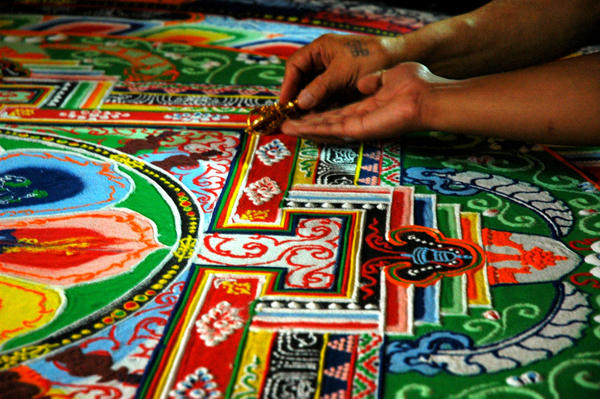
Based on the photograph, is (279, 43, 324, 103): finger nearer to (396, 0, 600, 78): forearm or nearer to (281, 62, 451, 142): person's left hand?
(281, 62, 451, 142): person's left hand

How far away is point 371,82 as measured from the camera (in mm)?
1429

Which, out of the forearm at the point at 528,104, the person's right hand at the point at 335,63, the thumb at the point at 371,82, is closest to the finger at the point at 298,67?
the person's right hand at the point at 335,63

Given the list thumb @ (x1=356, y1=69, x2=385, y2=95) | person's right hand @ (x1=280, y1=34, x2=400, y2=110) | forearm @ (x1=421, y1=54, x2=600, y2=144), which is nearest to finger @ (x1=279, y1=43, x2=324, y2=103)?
person's right hand @ (x1=280, y1=34, x2=400, y2=110)

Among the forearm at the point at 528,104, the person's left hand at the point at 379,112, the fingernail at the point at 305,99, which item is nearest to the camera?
the forearm at the point at 528,104

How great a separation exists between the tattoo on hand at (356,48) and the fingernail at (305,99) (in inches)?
5.4

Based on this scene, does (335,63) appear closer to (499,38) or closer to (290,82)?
(290,82)

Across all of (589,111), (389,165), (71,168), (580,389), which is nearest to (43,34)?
(71,168)

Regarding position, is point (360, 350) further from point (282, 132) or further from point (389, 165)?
point (282, 132)

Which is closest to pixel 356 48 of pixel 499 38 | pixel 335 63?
pixel 335 63

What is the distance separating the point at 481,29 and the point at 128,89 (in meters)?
0.88

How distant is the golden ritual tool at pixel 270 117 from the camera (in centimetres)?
148

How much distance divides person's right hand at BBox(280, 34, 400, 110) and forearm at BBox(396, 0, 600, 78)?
60mm

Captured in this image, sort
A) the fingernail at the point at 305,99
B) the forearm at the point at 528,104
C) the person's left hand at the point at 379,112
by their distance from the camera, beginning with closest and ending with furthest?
the forearm at the point at 528,104, the person's left hand at the point at 379,112, the fingernail at the point at 305,99

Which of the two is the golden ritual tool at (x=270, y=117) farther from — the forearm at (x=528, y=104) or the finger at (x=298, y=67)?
the forearm at (x=528, y=104)
